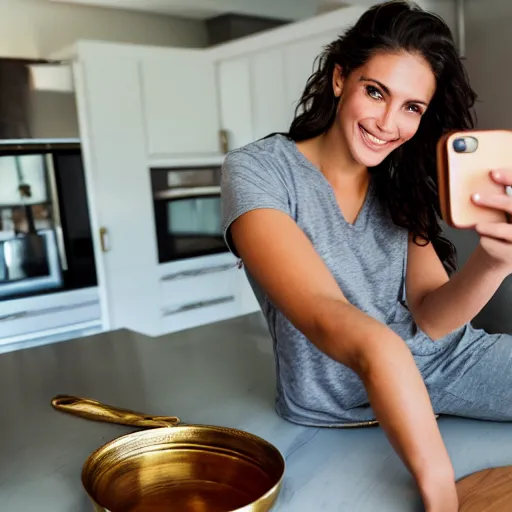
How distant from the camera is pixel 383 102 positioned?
31.1 inches

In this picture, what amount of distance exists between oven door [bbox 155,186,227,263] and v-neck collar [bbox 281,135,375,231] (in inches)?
68.1

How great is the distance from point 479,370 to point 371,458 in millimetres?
250

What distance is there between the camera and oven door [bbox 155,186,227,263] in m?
2.69

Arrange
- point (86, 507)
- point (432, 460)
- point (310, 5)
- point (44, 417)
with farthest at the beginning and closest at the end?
1. point (310, 5)
2. point (44, 417)
3. point (86, 507)
4. point (432, 460)

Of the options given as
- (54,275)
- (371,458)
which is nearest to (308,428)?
(371,458)

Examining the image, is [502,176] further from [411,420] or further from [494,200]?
[411,420]

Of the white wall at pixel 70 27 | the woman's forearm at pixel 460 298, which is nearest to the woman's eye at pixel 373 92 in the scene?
the woman's forearm at pixel 460 298

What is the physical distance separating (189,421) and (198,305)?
74.8 inches

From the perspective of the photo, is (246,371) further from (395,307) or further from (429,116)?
(429,116)

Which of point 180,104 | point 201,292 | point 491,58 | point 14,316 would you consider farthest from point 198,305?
point 491,58

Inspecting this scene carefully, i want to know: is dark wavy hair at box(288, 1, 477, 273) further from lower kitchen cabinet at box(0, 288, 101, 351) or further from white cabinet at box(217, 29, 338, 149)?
lower kitchen cabinet at box(0, 288, 101, 351)

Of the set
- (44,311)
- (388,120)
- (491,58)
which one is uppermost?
(491,58)

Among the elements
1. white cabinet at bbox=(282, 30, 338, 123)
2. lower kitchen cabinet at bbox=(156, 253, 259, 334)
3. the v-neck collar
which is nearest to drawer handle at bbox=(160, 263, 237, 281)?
lower kitchen cabinet at bbox=(156, 253, 259, 334)

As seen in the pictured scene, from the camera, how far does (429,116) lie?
901 mm
